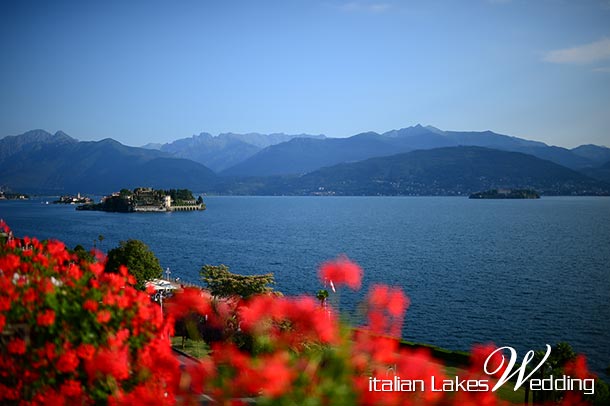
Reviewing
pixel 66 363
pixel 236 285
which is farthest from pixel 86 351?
pixel 236 285

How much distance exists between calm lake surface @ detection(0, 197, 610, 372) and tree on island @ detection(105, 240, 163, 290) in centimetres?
1458

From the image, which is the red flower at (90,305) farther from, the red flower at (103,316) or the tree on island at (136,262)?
the tree on island at (136,262)

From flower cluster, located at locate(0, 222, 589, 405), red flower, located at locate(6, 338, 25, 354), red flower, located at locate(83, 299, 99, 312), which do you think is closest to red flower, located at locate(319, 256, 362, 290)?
flower cluster, located at locate(0, 222, 589, 405)

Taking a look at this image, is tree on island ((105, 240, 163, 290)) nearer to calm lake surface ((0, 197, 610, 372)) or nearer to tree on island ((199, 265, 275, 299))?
tree on island ((199, 265, 275, 299))

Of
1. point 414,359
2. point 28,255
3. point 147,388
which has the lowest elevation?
point 147,388

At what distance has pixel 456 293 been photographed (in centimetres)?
5191

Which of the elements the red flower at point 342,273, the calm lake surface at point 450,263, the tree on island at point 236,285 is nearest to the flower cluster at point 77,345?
the red flower at point 342,273

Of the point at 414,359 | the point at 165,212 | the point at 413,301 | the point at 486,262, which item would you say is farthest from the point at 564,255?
the point at 165,212

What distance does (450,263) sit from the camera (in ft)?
230

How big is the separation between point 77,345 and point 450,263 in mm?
67617

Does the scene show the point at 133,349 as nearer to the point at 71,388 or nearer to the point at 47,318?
the point at 71,388

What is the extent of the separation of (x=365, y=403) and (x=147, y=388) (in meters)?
2.75

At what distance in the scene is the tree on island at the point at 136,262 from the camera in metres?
44.8

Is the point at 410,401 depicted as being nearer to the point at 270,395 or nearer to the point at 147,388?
the point at 270,395
